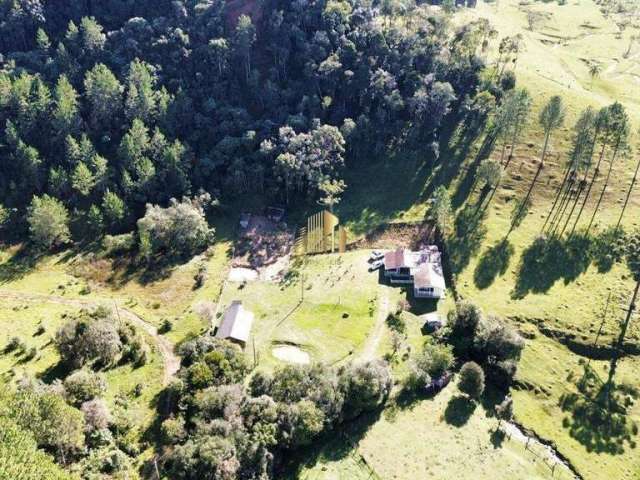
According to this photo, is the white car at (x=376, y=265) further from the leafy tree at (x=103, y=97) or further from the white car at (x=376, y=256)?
the leafy tree at (x=103, y=97)

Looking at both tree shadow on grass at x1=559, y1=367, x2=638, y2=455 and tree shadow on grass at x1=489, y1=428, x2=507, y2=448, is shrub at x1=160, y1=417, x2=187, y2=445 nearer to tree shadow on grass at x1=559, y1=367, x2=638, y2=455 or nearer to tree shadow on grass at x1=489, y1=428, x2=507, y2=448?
tree shadow on grass at x1=489, y1=428, x2=507, y2=448

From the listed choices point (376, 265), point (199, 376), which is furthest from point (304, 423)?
point (376, 265)

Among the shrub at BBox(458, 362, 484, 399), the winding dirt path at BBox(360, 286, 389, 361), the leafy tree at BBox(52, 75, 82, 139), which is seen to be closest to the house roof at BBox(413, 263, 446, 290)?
the winding dirt path at BBox(360, 286, 389, 361)

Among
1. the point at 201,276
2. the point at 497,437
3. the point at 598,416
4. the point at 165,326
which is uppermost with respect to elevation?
the point at 201,276

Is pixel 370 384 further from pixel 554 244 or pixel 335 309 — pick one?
pixel 554 244

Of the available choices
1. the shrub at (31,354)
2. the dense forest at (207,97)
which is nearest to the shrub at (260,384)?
the shrub at (31,354)

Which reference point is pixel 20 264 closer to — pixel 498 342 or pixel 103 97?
pixel 103 97
